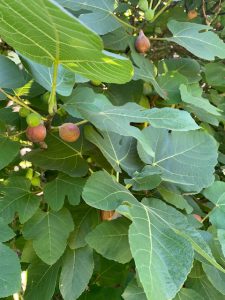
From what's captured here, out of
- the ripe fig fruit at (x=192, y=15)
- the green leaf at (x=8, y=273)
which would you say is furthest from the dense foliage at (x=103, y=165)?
the ripe fig fruit at (x=192, y=15)

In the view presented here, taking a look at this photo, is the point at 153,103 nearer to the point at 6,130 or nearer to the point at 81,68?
the point at 6,130

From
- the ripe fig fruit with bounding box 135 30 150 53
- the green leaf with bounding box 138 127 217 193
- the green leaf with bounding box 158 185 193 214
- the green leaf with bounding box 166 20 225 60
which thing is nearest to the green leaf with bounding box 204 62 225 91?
the green leaf with bounding box 166 20 225 60

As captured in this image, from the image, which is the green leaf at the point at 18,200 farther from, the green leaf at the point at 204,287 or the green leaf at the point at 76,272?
the green leaf at the point at 204,287

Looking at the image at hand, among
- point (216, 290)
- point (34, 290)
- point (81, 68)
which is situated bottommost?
point (34, 290)

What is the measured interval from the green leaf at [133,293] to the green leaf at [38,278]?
0.62ft

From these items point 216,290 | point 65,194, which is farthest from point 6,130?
point 216,290

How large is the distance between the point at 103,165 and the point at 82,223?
0.43ft

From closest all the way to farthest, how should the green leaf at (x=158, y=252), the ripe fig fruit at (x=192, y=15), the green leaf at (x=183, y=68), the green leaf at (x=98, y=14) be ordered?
the green leaf at (x=158, y=252) → the green leaf at (x=98, y=14) → the green leaf at (x=183, y=68) → the ripe fig fruit at (x=192, y=15)

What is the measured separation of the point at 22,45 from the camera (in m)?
0.68

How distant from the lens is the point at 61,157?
1.01 metres

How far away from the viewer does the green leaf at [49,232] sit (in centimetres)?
94

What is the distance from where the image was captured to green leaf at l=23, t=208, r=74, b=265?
937mm

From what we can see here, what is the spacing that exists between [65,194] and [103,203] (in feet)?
0.57

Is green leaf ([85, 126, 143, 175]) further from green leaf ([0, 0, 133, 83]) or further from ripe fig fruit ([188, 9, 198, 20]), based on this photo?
A: ripe fig fruit ([188, 9, 198, 20])
